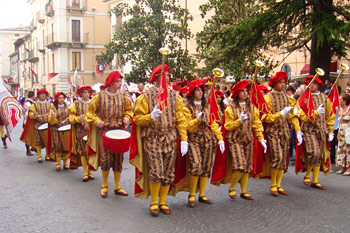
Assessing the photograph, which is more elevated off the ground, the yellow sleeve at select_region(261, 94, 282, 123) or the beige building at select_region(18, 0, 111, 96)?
the beige building at select_region(18, 0, 111, 96)

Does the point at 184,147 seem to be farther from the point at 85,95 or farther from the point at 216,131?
the point at 85,95

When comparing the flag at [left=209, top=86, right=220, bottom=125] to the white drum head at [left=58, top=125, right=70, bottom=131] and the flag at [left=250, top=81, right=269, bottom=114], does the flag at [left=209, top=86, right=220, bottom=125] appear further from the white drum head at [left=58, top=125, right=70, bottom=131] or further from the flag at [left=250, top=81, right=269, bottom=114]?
the white drum head at [left=58, top=125, right=70, bottom=131]

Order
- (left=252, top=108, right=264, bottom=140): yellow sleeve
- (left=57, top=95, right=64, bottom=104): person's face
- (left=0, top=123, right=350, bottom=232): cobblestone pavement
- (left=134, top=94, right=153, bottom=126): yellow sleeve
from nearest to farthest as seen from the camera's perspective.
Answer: (left=0, top=123, right=350, bottom=232): cobblestone pavement, (left=134, top=94, right=153, bottom=126): yellow sleeve, (left=252, top=108, right=264, bottom=140): yellow sleeve, (left=57, top=95, right=64, bottom=104): person's face

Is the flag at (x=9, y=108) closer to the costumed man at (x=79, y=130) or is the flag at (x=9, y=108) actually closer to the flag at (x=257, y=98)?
the costumed man at (x=79, y=130)

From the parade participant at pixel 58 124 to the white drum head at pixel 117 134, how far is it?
123 inches

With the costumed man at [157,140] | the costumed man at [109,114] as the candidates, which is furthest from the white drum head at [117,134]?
the costumed man at [157,140]

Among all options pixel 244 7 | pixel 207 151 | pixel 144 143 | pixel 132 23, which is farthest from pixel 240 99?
pixel 132 23

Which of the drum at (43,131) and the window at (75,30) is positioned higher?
the window at (75,30)

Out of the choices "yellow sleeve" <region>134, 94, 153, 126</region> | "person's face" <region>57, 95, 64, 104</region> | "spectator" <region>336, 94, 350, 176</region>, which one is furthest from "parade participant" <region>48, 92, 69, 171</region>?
"spectator" <region>336, 94, 350, 176</region>

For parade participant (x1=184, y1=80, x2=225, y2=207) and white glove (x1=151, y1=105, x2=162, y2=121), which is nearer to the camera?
white glove (x1=151, y1=105, x2=162, y2=121)

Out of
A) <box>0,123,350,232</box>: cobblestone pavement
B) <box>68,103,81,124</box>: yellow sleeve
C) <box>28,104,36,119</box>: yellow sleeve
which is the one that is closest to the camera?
<box>0,123,350,232</box>: cobblestone pavement

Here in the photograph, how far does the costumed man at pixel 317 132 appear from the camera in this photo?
7.51 metres

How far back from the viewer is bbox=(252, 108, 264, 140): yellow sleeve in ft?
22.5

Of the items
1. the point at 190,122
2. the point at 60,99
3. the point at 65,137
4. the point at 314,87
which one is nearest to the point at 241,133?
the point at 190,122
